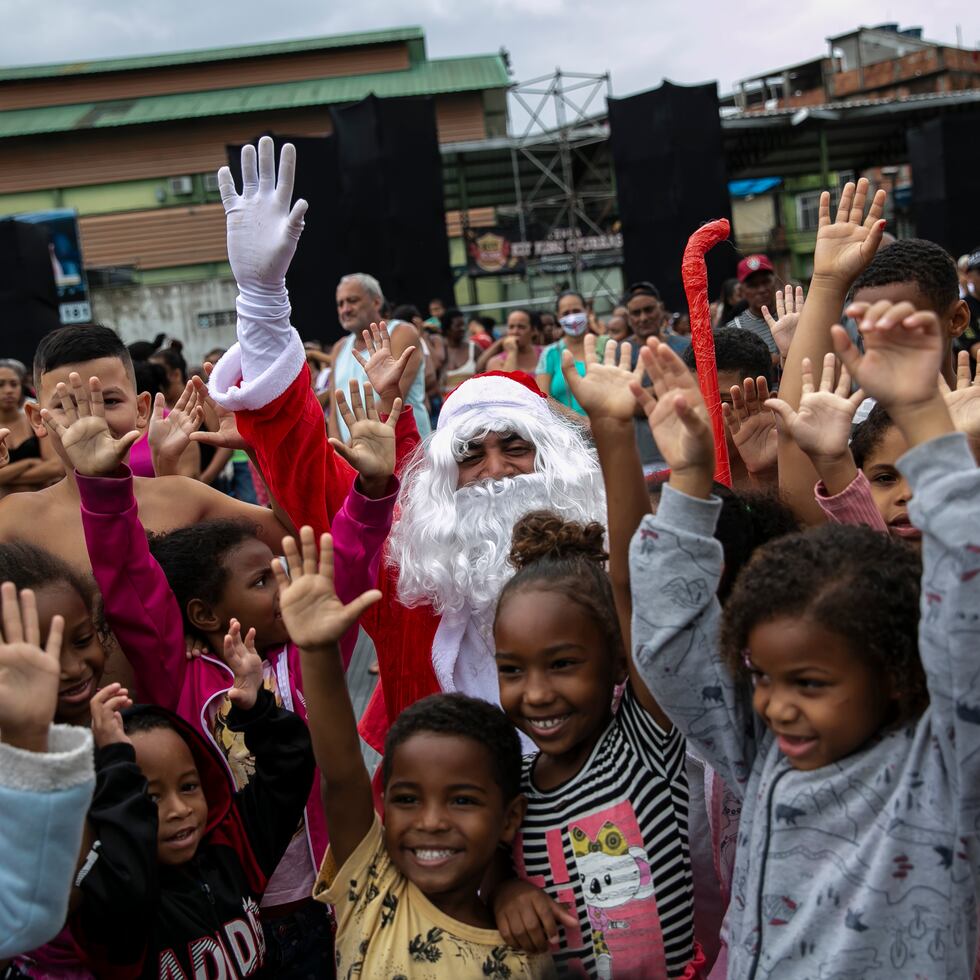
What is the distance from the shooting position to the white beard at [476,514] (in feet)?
9.71

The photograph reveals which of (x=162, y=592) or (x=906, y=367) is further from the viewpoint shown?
(x=162, y=592)

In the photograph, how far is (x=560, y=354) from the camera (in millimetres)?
7844

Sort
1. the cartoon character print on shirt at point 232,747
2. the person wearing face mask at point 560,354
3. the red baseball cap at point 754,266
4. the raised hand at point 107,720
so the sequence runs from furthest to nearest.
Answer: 1. the person wearing face mask at point 560,354
2. the red baseball cap at point 754,266
3. the cartoon character print on shirt at point 232,747
4. the raised hand at point 107,720

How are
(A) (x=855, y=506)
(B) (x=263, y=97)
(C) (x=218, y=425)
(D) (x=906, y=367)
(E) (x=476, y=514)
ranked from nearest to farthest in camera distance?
(D) (x=906, y=367)
(A) (x=855, y=506)
(E) (x=476, y=514)
(C) (x=218, y=425)
(B) (x=263, y=97)

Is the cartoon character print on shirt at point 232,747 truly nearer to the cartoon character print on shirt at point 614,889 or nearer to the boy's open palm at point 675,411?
the cartoon character print on shirt at point 614,889

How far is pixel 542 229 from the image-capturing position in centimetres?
2291

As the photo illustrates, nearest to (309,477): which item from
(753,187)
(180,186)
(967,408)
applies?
(967,408)

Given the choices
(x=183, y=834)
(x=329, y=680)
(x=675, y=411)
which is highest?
(x=675, y=411)

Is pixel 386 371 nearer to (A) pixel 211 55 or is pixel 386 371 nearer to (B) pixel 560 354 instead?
(B) pixel 560 354

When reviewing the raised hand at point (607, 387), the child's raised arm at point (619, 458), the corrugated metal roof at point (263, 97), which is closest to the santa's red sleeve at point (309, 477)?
the child's raised arm at point (619, 458)

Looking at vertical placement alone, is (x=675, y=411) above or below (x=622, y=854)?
above

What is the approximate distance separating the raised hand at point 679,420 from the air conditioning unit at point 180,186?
3486 cm

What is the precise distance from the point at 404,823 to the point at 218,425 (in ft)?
9.90

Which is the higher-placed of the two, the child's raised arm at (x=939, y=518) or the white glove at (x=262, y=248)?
the white glove at (x=262, y=248)
